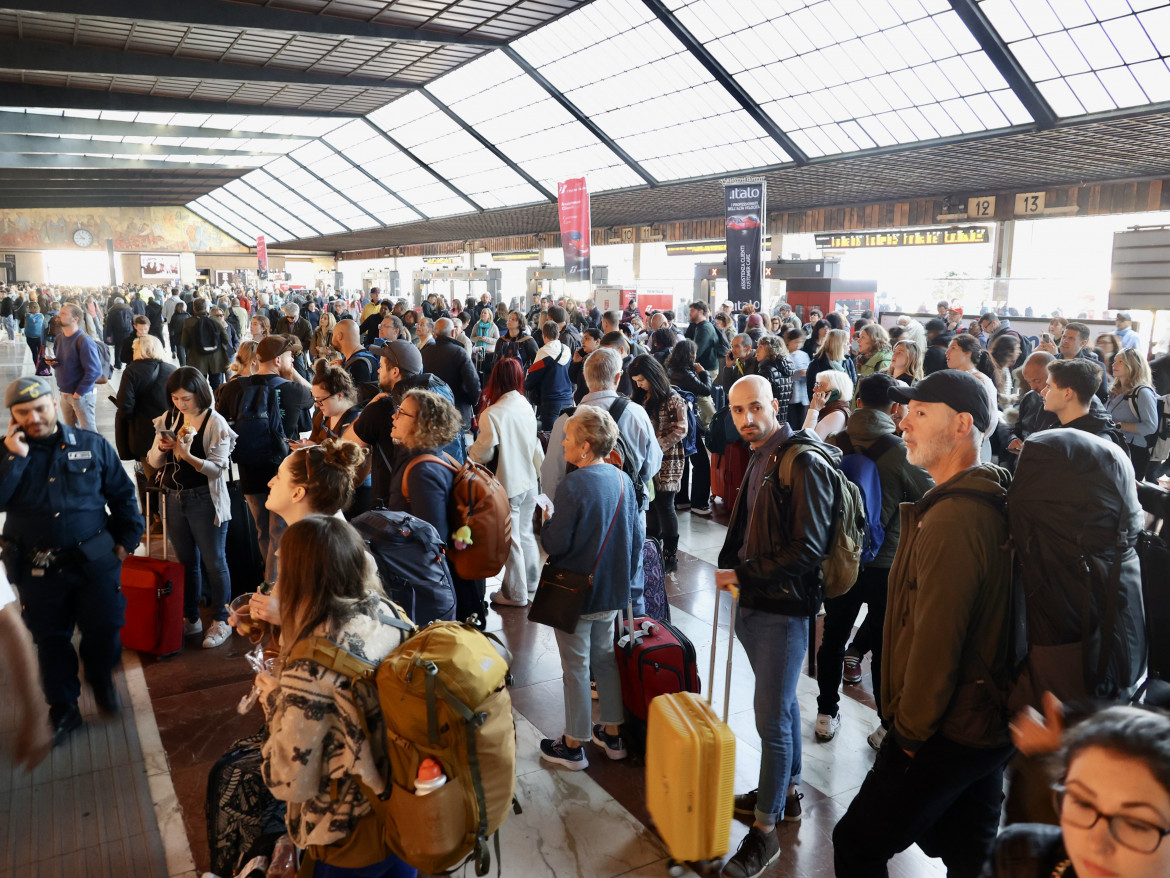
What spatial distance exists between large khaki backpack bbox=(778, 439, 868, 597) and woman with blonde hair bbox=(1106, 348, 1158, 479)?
4592 mm

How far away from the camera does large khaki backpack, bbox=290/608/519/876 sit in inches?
80.1

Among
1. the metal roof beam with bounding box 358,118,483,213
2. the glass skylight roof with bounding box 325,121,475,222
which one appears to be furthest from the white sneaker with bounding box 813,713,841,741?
the glass skylight roof with bounding box 325,121,475,222

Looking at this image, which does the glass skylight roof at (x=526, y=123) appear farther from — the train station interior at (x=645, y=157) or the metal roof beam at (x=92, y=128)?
the metal roof beam at (x=92, y=128)

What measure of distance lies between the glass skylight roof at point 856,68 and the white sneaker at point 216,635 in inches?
536

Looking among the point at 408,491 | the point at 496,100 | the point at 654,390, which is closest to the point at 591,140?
the point at 496,100

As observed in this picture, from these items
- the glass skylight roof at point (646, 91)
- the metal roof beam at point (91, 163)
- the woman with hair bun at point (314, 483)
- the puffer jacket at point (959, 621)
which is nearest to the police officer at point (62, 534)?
the woman with hair bun at point (314, 483)

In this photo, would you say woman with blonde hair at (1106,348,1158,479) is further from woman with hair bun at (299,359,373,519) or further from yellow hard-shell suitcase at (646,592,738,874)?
woman with hair bun at (299,359,373,519)

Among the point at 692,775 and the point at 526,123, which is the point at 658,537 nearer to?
the point at 692,775

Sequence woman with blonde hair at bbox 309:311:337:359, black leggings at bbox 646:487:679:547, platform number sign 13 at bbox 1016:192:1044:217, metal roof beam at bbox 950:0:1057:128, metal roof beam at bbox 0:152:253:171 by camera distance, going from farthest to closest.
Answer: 1. metal roof beam at bbox 0:152:253:171
2. platform number sign 13 at bbox 1016:192:1044:217
3. metal roof beam at bbox 950:0:1057:128
4. woman with blonde hair at bbox 309:311:337:359
5. black leggings at bbox 646:487:679:547

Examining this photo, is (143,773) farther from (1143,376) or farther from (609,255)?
(609,255)

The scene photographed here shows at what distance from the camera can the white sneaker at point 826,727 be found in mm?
3814

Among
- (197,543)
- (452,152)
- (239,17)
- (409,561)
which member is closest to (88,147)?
(452,152)

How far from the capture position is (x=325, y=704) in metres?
2.05

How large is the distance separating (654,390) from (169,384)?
125 inches
